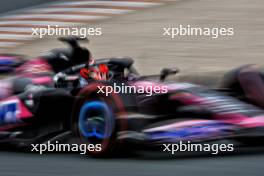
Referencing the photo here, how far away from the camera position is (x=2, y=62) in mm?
10414

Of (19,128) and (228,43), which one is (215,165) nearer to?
(19,128)

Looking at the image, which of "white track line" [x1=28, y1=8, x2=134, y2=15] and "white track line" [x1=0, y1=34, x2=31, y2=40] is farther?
"white track line" [x1=28, y1=8, x2=134, y2=15]

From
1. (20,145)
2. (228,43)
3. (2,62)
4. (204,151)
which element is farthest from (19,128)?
(228,43)

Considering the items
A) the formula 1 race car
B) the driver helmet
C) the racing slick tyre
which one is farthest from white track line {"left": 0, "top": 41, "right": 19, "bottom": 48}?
the racing slick tyre

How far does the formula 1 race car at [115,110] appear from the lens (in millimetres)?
6719

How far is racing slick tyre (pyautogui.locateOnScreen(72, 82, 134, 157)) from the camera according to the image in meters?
6.68

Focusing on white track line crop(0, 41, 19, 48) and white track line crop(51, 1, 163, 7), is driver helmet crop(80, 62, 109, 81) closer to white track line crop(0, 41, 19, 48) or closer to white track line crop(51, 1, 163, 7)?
white track line crop(0, 41, 19, 48)

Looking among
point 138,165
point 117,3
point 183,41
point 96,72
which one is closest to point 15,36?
point 117,3

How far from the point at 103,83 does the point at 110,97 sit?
16cm

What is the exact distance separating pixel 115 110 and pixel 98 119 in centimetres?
21

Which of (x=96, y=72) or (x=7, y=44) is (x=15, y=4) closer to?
(x=7, y=44)

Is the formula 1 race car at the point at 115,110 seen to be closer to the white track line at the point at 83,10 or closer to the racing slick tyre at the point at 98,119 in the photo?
the racing slick tyre at the point at 98,119

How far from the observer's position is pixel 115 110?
668 centimetres

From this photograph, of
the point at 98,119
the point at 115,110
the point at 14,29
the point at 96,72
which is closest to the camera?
the point at 115,110
